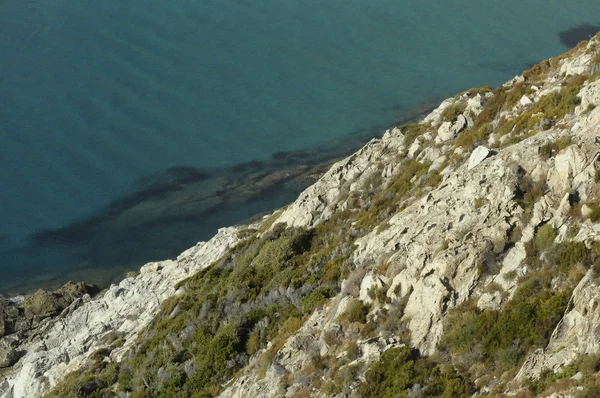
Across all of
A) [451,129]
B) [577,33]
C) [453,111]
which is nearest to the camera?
[451,129]

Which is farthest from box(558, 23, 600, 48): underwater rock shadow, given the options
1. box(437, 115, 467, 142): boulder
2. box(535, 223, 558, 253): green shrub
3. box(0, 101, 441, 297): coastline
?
box(535, 223, 558, 253): green shrub

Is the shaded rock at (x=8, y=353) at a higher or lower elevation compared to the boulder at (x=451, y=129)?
lower

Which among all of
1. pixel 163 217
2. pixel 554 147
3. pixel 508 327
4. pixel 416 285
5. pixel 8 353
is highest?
pixel 554 147

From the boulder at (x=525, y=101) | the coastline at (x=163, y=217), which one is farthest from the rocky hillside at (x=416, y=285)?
the coastline at (x=163, y=217)

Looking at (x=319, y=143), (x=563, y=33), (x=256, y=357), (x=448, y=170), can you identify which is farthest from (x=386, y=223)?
(x=563, y=33)

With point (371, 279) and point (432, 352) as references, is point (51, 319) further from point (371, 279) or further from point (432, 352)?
point (432, 352)

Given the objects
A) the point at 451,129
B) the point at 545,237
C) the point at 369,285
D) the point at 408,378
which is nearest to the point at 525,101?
the point at 451,129

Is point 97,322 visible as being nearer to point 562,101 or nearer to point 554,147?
point 562,101

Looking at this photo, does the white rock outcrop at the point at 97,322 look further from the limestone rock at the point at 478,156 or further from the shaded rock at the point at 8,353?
the limestone rock at the point at 478,156

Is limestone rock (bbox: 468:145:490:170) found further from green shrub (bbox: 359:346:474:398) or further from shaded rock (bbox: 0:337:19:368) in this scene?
shaded rock (bbox: 0:337:19:368)
